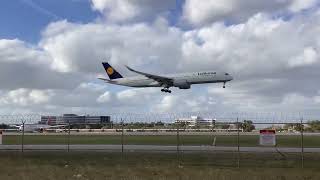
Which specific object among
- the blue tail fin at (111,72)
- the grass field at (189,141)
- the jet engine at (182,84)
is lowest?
the grass field at (189,141)

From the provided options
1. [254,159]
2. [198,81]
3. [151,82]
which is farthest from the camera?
[151,82]

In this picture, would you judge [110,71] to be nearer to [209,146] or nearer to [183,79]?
[183,79]

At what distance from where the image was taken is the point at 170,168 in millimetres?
20094

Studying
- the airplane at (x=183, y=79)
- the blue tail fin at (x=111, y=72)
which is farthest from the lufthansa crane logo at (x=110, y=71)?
the airplane at (x=183, y=79)

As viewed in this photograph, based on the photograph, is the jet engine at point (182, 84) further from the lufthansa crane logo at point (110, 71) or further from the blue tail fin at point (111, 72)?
the lufthansa crane logo at point (110, 71)

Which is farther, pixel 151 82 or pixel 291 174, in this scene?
pixel 151 82

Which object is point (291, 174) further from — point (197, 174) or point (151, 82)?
point (151, 82)

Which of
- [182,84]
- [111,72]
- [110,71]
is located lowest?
[182,84]

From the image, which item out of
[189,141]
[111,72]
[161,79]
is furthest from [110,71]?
[189,141]

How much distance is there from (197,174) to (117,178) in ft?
9.35

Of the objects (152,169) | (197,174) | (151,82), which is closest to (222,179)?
(197,174)

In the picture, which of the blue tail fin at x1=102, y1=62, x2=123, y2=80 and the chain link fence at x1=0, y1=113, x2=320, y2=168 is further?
the blue tail fin at x1=102, y1=62, x2=123, y2=80

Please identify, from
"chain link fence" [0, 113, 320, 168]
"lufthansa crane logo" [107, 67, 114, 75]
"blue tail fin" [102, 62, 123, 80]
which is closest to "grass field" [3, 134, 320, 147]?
"chain link fence" [0, 113, 320, 168]

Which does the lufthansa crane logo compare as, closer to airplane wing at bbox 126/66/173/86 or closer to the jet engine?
airplane wing at bbox 126/66/173/86
